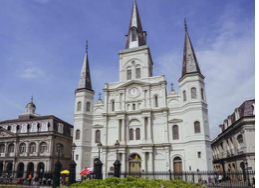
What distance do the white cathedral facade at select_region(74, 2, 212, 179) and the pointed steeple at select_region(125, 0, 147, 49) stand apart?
73 centimetres

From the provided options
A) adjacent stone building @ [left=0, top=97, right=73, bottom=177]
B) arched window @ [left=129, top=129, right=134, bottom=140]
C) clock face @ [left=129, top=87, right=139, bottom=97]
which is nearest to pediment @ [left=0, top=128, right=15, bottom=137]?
adjacent stone building @ [left=0, top=97, right=73, bottom=177]

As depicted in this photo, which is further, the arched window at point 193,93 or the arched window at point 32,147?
the arched window at point 32,147

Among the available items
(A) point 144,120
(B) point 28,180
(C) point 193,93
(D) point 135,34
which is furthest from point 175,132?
(B) point 28,180

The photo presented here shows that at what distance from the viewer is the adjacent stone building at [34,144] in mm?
36219

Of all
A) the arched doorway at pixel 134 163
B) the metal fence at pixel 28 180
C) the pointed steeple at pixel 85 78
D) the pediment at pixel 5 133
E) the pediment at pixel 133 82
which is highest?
the pointed steeple at pixel 85 78

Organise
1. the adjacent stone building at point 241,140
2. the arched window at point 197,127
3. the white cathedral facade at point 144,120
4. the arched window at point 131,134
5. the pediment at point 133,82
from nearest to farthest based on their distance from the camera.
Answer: the adjacent stone building at point 241,140, the arched window at point 197,127, the white cathedral facade at point 144,120, the arched window at point 131,134, the pediment at point 133,82

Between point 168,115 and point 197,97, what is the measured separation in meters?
5.07

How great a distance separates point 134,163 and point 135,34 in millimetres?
22755

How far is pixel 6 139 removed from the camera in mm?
39750

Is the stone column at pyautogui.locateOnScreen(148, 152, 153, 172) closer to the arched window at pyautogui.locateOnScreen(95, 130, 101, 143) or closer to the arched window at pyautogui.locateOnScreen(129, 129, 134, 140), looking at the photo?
the arched window at pyautogui.locateOnScreen(129, 129, 134, 140)

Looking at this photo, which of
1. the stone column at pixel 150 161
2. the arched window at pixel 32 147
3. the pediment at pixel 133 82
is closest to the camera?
the stone column at pixel 150 161

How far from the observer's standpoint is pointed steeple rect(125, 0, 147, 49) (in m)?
39.2

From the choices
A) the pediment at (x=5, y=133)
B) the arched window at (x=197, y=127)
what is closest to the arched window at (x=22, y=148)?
the pediment at (x=5, y=133)

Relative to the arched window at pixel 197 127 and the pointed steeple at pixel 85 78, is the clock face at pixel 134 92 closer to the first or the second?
the pointed steeple at pixel 85 78
